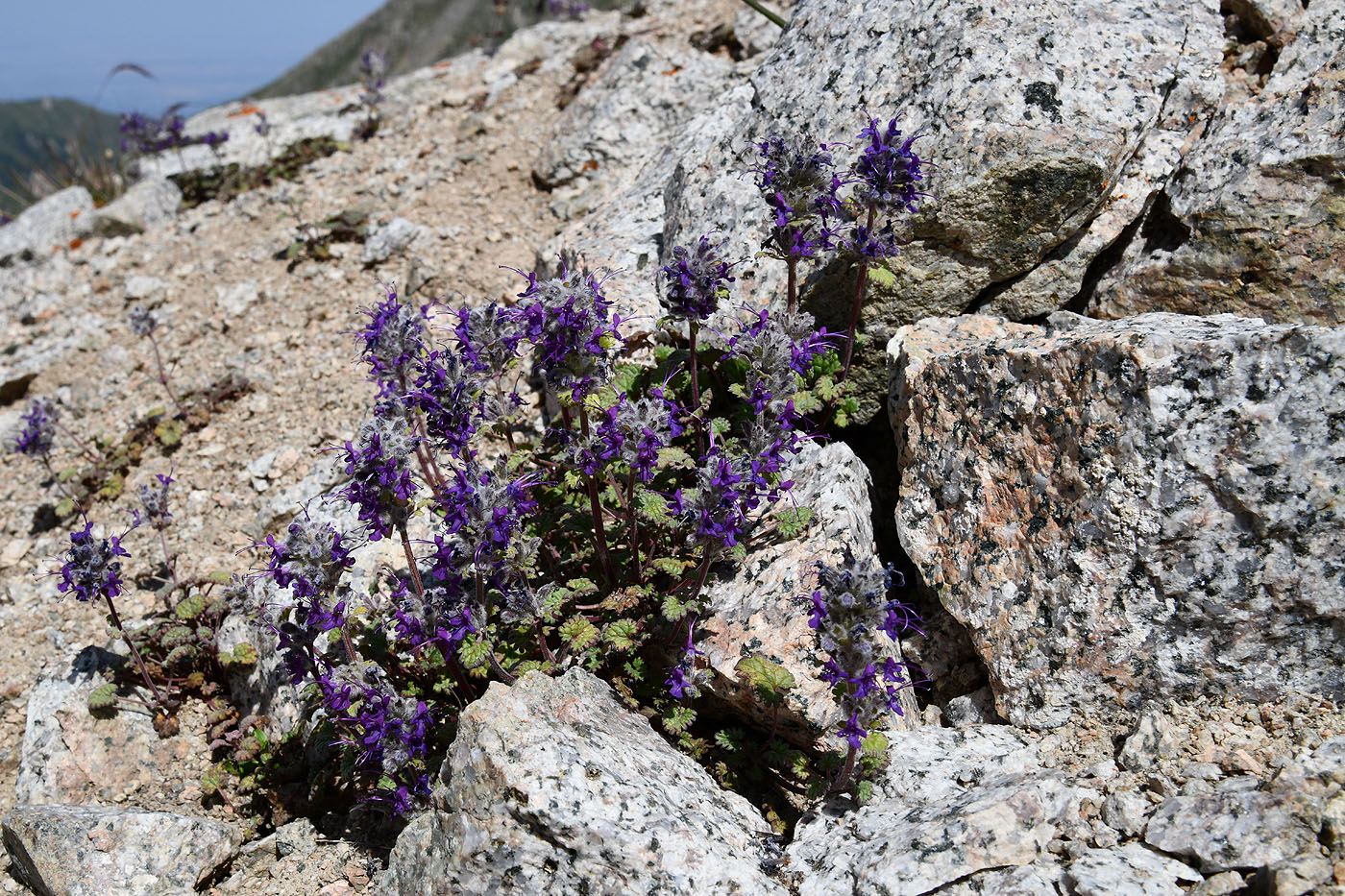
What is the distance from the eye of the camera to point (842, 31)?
6.32 metres

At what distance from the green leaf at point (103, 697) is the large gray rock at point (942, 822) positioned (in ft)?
15.1

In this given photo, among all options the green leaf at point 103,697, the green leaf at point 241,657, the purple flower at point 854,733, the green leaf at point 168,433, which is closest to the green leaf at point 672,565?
the purple flower at point 854,733

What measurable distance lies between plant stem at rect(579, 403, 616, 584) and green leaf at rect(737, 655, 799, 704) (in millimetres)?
1105

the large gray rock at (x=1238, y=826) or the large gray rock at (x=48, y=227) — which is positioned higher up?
the large gray rock at (x=48, y=227)

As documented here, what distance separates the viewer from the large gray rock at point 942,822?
10.8ft

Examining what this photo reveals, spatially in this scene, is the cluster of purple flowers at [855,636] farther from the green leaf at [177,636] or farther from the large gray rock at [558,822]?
the green leaf at [177,636]

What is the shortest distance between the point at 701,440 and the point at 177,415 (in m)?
5.71

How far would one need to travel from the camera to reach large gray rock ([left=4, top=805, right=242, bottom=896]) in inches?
169

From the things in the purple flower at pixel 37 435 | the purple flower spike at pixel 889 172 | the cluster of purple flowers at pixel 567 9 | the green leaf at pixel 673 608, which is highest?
the cluster of purple flowers at pixel 567 9

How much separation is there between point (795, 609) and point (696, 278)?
71.9 inches

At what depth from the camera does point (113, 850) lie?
4.37 m

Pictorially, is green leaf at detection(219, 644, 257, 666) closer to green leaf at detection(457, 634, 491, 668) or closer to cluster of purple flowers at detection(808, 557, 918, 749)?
green leaf at detection(457, 634, 491, 668)

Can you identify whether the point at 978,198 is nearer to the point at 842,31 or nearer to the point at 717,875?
the point at 842,31

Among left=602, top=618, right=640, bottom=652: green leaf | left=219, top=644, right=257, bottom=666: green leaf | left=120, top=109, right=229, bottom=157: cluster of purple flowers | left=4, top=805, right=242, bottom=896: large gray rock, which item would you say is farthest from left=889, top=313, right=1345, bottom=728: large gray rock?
left=120, top=109, right=229, bottom=157: cluster of purple flowers
